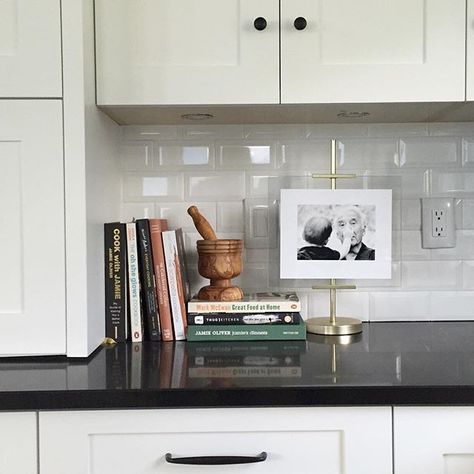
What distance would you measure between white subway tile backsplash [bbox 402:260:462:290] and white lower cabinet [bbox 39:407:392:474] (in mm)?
697

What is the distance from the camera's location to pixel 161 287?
1474 millimetres

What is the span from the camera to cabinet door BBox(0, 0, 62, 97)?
4.08ft

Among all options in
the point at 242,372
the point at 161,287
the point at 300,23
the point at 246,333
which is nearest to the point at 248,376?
the point at 242,372

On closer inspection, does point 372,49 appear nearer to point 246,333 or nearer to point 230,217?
point 230,217

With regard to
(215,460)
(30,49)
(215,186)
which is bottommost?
(215,460)

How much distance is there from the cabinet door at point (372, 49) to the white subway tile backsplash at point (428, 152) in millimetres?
330

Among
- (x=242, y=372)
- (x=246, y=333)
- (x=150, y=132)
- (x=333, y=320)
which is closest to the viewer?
(x=242, y=372)

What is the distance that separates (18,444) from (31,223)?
1.42ft

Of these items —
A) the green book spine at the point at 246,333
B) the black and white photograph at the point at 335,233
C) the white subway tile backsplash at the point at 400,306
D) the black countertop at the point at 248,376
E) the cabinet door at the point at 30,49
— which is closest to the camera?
the black countertop at the point at 248,376

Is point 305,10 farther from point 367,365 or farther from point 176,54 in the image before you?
point 367,365

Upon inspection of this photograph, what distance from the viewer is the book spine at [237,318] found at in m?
1.45

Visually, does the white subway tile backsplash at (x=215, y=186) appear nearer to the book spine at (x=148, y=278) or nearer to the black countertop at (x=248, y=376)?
the book spine at (x=148, y=278)

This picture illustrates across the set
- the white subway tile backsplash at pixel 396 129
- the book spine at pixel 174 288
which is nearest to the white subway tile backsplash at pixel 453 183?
the white subway tile backsplash at pixel 396 129

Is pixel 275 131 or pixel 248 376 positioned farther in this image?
pixel 275 131
